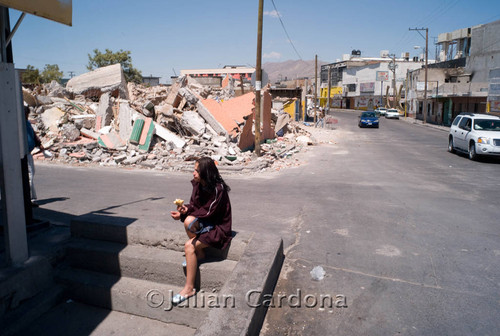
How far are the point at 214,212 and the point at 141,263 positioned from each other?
1.04 m

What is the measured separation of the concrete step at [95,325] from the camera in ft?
12.5

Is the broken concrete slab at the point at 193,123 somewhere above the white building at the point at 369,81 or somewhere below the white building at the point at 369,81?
below

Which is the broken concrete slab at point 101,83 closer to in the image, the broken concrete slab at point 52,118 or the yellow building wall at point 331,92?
the broken concrete slab at point 52,118

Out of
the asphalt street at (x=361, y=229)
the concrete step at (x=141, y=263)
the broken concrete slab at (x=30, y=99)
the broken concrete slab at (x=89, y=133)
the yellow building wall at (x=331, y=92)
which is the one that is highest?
the yellow building wall at (x=331, y=92)

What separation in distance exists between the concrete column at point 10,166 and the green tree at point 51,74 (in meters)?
64.1

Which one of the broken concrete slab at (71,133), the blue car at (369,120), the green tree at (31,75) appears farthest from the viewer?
the green tree at (31,75)

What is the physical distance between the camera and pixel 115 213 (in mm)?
7359

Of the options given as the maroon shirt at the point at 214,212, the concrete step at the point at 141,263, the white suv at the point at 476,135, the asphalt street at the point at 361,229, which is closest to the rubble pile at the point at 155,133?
the asphalt street at the point at 361,229

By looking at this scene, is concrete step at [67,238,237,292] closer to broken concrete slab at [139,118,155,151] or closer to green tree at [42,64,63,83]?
broken concrete slab at [139,118,155,151]

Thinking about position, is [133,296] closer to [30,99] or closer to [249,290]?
[249,290]

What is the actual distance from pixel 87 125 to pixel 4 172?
1384 cm

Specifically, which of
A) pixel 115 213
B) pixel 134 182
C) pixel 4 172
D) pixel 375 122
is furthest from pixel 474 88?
pixel 4 172

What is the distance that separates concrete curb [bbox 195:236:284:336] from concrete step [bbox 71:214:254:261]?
0.61ft

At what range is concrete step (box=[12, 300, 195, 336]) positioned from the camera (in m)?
3.81
